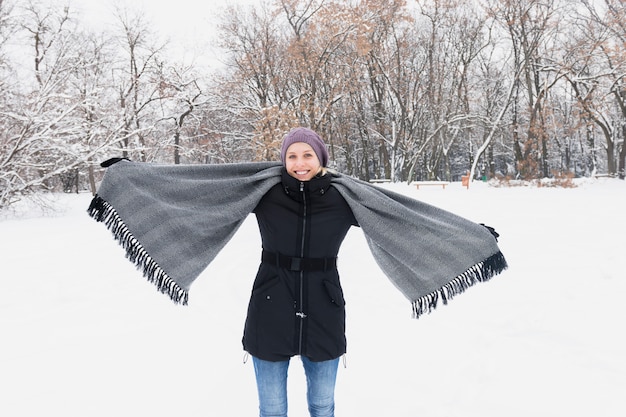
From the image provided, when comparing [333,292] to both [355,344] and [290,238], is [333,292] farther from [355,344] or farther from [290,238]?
[355,344]

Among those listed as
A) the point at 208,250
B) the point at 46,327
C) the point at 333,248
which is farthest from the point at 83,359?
the point at 333,248

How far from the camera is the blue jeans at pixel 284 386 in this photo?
2158 mm

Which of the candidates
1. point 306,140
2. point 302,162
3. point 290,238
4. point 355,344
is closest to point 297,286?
point 290,238

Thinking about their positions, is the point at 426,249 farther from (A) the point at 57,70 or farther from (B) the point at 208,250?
(A) the point at 57,70

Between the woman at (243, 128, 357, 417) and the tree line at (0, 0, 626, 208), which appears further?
the tree line at (0, 0, 626, 208)

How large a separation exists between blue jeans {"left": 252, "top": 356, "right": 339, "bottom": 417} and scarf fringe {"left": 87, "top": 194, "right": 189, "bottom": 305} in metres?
0.53

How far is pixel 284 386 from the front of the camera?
220 cm

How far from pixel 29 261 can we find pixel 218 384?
5.50 metres

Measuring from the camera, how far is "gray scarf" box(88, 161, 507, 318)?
2.26 m

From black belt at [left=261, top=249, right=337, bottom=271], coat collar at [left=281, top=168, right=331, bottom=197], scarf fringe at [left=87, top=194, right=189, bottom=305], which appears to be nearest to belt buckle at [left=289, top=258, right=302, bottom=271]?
black belt at [left=261, top=249, right=337, bottom=271]

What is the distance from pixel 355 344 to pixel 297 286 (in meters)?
2.42

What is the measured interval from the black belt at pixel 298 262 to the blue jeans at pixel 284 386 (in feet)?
1.50

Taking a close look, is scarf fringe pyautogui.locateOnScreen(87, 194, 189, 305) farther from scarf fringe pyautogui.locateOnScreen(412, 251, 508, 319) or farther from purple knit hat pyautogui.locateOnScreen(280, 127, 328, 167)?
scarf fringe pyautogui.locateOnScreen(412, 251, 508, 319)

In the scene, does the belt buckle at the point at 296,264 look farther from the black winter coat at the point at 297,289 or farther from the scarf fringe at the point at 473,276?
the scarf fringe at the point at 473,276
